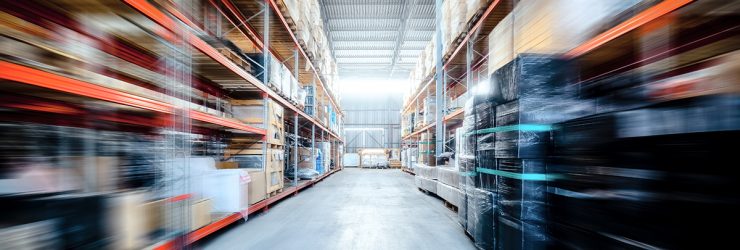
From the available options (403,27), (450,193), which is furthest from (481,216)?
(403,27)

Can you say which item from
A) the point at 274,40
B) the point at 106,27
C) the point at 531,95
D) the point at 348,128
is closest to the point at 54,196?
the point at 106,27

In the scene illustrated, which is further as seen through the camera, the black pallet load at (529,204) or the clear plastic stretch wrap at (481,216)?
the clear plastic stretch wrap at (481,216)

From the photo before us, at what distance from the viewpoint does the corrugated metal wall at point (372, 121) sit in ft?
69.8

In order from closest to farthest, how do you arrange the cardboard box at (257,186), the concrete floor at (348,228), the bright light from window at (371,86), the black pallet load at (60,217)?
the black pallet load at (60,217)
the concrete floor at (348,228)
the cardboard box at (257,186)
the bright light from window at (371,86)

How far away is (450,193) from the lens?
4707 millimetres

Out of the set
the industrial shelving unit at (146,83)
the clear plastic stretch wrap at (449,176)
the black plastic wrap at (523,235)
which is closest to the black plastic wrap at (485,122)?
the black plastic wrap at (523,235)

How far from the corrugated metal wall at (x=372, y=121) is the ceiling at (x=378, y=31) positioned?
2.83 meters

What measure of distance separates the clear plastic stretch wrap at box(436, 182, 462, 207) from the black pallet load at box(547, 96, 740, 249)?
2.87m

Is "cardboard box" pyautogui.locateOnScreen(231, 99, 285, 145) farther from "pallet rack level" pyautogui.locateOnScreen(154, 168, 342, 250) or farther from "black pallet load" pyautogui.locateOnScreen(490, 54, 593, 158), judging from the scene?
"black pallet load" pyautogui.locateOnScreen(490, 54, 593, 158)

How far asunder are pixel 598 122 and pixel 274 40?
6.03m

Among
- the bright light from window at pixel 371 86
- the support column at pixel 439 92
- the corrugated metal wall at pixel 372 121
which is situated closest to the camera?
the support column at pixel 439 92

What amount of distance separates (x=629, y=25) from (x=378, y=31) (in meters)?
13.5

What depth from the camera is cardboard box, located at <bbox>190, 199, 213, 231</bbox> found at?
2.77 m

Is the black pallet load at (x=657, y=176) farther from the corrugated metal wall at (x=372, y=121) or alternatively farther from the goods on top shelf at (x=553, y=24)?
the corrugated metal wall at (x=372, y=121)
